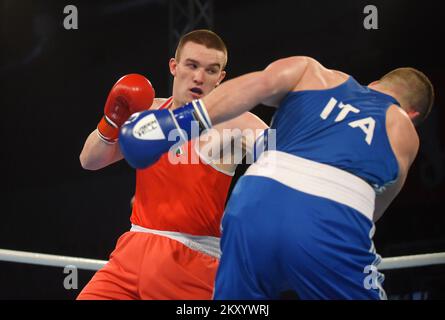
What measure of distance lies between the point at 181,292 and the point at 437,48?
4.19m

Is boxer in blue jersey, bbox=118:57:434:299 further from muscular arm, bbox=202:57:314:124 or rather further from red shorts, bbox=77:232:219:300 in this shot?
red shorts, bbox=77:232:219:300

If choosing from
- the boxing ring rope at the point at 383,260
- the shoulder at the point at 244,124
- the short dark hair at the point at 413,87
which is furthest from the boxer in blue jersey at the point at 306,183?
the boxing ring rope at the point at 383,260

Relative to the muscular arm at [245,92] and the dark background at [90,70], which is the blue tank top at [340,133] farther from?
the dark background at [90,70]

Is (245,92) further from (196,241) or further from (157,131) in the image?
(196,241)

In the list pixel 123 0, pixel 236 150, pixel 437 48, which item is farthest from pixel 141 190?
pixel 123 0

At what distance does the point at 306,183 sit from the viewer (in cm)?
188

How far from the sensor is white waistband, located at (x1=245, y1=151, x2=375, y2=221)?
188 cm

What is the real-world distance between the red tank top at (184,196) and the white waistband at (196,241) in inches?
0.6

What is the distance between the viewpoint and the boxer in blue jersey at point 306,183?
1.84 metres

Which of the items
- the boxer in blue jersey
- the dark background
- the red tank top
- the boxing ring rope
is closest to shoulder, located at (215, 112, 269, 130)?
the red tank top

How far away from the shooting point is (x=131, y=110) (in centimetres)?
268

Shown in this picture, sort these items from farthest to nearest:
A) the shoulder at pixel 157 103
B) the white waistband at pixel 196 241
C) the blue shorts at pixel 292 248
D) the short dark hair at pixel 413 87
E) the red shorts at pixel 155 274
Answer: the shoulder at pixel 157 103, the white waistband at pixel 196 241, the red shorts at pixel 155 274, the short dark hair at pixel 413 87, the blue shorts at pixel 292 248

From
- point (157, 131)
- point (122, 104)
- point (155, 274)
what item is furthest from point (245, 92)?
point (122, 104)

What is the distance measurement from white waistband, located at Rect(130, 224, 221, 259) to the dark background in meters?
3.28
